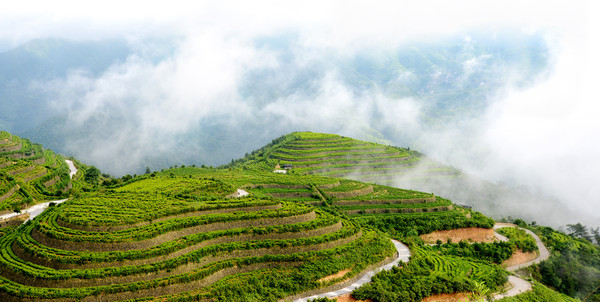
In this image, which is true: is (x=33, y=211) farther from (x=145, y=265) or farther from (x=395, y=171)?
(x=395, y=171)

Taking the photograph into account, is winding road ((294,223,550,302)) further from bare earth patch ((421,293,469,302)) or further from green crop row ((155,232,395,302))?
bare earth patch ((421,293,469,302))

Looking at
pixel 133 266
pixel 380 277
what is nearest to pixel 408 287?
pixel 380 277

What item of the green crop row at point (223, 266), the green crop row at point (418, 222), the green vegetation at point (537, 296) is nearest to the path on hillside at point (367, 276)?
the green crop row at point (223, 266)

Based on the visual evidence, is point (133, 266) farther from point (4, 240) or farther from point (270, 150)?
point (270, 150)

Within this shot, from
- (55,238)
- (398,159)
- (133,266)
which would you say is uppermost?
(398,159)

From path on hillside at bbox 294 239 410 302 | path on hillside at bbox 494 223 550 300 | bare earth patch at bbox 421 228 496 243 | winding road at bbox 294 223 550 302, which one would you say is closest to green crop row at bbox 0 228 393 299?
path on hillside at bbox 294 239 410 302

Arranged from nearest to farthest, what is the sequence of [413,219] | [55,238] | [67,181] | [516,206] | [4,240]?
[55,238] → [4,240] → [413,219] → [67,181] → [516,206]
